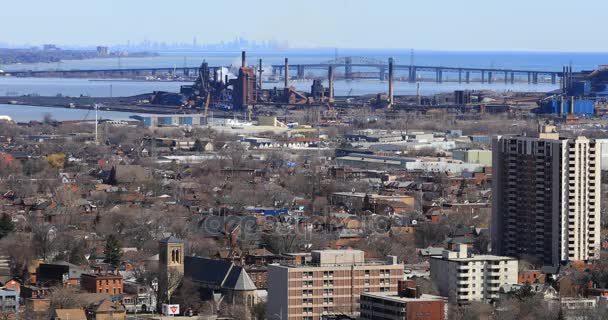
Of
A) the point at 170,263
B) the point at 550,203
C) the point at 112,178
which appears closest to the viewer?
the point at 170,263

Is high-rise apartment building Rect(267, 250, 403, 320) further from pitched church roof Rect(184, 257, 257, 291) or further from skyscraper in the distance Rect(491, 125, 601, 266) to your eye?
skyscraper in the distance Rect(491, 125, 601, 266)

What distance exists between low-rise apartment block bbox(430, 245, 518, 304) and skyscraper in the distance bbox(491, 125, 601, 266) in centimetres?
444

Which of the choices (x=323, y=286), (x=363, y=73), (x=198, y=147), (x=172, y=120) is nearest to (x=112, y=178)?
(x=198, y=147)

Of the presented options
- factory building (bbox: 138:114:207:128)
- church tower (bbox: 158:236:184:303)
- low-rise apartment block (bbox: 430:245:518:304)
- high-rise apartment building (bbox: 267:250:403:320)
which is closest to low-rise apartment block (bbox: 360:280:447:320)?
high-rise apartment building (bbox: 267:250:403:320)

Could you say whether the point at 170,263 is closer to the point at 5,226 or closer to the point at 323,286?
the point at 323,286

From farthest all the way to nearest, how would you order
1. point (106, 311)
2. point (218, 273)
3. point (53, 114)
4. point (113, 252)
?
Result: point (53, 114)
point (113, 252)
point (218, 273)
point (106, 311)

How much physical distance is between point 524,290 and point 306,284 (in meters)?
2.98

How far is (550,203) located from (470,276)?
621 centimetres

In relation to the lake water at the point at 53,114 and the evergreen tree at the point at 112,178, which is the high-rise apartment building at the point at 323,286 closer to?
the evergreen tree at the point at 112,178

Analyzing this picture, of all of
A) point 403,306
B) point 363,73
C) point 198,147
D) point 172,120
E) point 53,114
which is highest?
point 403,306

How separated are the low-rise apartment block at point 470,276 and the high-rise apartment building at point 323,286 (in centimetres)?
138

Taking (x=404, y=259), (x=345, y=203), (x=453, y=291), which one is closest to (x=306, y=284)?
(x=453, y=291)

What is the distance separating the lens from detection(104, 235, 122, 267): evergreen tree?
123 feet

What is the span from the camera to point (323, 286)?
102 ft
